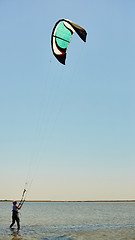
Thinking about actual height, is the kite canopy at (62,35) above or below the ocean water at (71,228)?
above

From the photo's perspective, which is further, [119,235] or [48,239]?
[119,235]

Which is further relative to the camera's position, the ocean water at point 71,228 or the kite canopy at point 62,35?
the ocean water at point 71,228

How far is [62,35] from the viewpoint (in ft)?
39.8

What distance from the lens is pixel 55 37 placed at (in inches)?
472

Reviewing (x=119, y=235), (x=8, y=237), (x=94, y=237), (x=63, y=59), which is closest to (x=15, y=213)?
(x=8, y=237)

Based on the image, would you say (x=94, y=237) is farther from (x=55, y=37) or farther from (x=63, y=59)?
(x=55, y=37)

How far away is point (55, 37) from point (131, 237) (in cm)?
1065

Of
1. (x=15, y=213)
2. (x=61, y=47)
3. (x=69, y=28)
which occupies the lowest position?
(x=15, y=213)

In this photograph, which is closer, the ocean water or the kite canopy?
the kite canopy

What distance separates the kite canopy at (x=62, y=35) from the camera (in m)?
11.5

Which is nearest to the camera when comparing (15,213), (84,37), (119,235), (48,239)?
(84,37)

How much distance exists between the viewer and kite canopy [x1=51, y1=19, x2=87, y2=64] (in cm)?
1148

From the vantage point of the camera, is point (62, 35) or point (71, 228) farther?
point (71, 228)

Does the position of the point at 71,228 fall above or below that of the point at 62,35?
below
